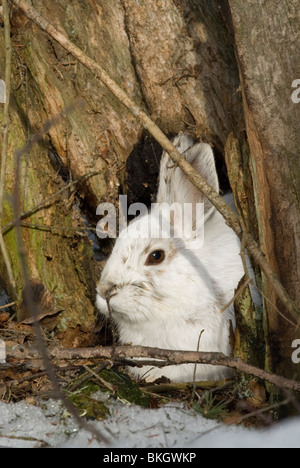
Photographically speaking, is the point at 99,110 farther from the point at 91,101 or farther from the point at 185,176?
the point at 185,176

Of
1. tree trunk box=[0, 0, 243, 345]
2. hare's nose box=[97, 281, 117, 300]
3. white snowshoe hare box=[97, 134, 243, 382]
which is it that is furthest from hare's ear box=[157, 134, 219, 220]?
hare's nose box=[97, 281, 117, 300]

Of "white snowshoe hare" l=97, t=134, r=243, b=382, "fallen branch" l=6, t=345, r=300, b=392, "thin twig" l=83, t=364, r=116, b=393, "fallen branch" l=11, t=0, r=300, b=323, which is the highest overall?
"fallen branch" l=11, t=0, r=300, b=323

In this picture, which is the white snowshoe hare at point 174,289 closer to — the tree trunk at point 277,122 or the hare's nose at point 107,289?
the hare's nose at point 107,289

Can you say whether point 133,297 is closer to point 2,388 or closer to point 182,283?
point 182,283

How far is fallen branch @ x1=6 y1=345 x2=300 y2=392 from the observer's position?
2.92m

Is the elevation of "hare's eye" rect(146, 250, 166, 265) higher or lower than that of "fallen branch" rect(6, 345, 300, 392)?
higher

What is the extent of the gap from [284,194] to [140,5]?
210 cm

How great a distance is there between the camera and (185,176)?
4.16m

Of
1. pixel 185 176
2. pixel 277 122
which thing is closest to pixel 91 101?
pixel 185 176

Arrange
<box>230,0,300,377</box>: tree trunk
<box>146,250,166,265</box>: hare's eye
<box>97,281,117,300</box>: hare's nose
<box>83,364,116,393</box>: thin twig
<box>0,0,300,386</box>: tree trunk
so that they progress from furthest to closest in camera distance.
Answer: <box>0,0,300,386</box>: tree trunk
<box>146,250,166,265</box>: hare's eye
<box>97,281,117,300</box>: hare's nose
<box>83,364,116,393</box>: thin twig
<box>230,0,300,377</box>: tree trunk

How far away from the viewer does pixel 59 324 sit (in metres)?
4.68

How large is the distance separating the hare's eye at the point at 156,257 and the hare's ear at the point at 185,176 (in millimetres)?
470

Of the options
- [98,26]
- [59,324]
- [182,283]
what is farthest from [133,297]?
[98,26]

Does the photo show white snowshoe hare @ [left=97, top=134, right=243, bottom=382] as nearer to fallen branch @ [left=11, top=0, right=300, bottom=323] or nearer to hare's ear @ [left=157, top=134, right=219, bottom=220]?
hare's ear @ [left=157, top=134, right=219, bottom=220]
